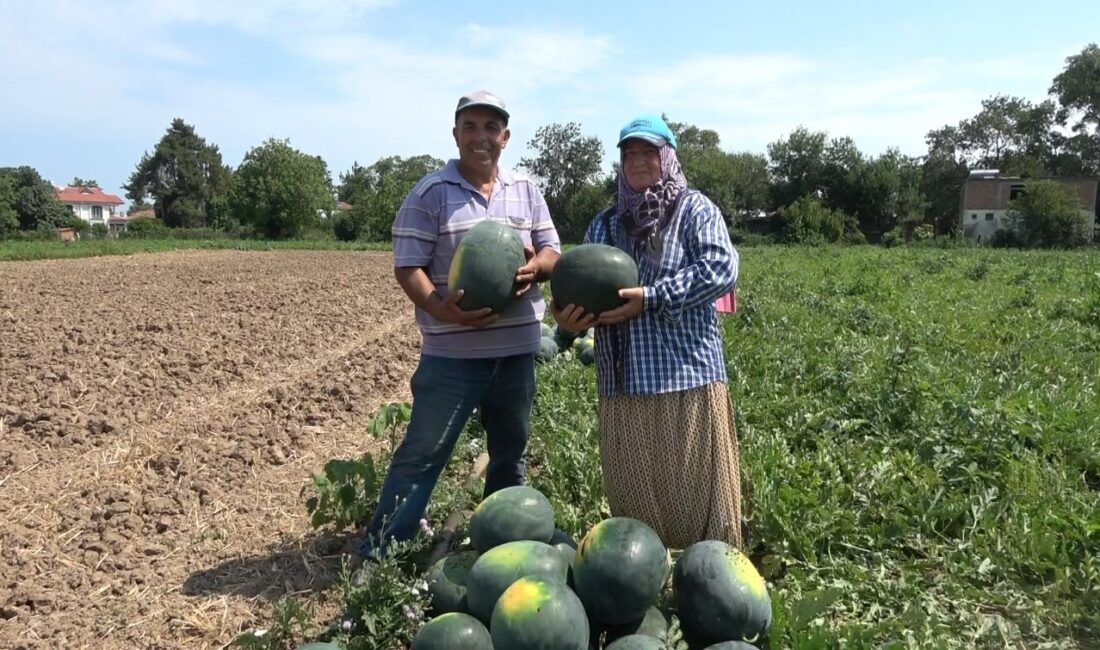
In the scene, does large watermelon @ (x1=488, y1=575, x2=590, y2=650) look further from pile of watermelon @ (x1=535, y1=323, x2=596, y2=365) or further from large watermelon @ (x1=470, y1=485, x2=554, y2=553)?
pile of watermelon @ (x1=535, y1=323, x2=596, y2=365)

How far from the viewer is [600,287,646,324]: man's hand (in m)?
3.01

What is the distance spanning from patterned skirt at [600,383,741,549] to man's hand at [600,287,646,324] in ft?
1.32

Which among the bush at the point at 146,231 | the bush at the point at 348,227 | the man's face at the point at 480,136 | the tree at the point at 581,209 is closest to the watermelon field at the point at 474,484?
the man's face at the point at 480,136

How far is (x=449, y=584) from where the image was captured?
290 cm

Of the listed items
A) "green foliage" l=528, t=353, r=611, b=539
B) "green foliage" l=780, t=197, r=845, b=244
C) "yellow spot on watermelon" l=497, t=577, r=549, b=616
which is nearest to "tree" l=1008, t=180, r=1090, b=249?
"green foliage" l=780, t=197, r=845, b=244

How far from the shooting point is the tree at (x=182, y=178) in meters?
86.1

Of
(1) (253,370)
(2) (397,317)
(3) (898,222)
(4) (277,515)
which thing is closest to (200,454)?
(4) (277,515)

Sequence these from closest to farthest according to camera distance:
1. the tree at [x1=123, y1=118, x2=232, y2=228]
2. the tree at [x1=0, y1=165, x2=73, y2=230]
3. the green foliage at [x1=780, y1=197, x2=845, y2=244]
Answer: the green foliage at [x1=780, y1=197, x2=845, y2=244] < the tree at [x1=0, y1=165, x2=73, y2=230] < the tree at [x1=123, y1=118, x2=232, y2=228]

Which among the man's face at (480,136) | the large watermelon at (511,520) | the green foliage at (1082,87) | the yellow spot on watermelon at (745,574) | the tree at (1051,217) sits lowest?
the yellow spot on watermelon at (745,574)

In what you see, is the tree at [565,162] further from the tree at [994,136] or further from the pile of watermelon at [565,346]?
the pile of watermelon at [565,346]

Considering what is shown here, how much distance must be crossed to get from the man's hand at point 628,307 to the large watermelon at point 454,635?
1.23 m

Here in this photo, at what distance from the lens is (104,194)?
386 feet

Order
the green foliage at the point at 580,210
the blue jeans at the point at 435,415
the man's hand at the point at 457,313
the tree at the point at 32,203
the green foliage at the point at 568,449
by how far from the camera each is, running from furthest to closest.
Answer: the tree at the point at 32,203 → the green foliage at the point at 580,210 → the green foliage at the point at 568,449 → the blue jeans at the point at 435,415 → the man's hand at the point at 457,313

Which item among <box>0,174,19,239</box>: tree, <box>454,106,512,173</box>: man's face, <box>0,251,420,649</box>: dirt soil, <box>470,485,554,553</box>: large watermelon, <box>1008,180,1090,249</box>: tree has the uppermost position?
<box>0,174,19,239</box>: tree
